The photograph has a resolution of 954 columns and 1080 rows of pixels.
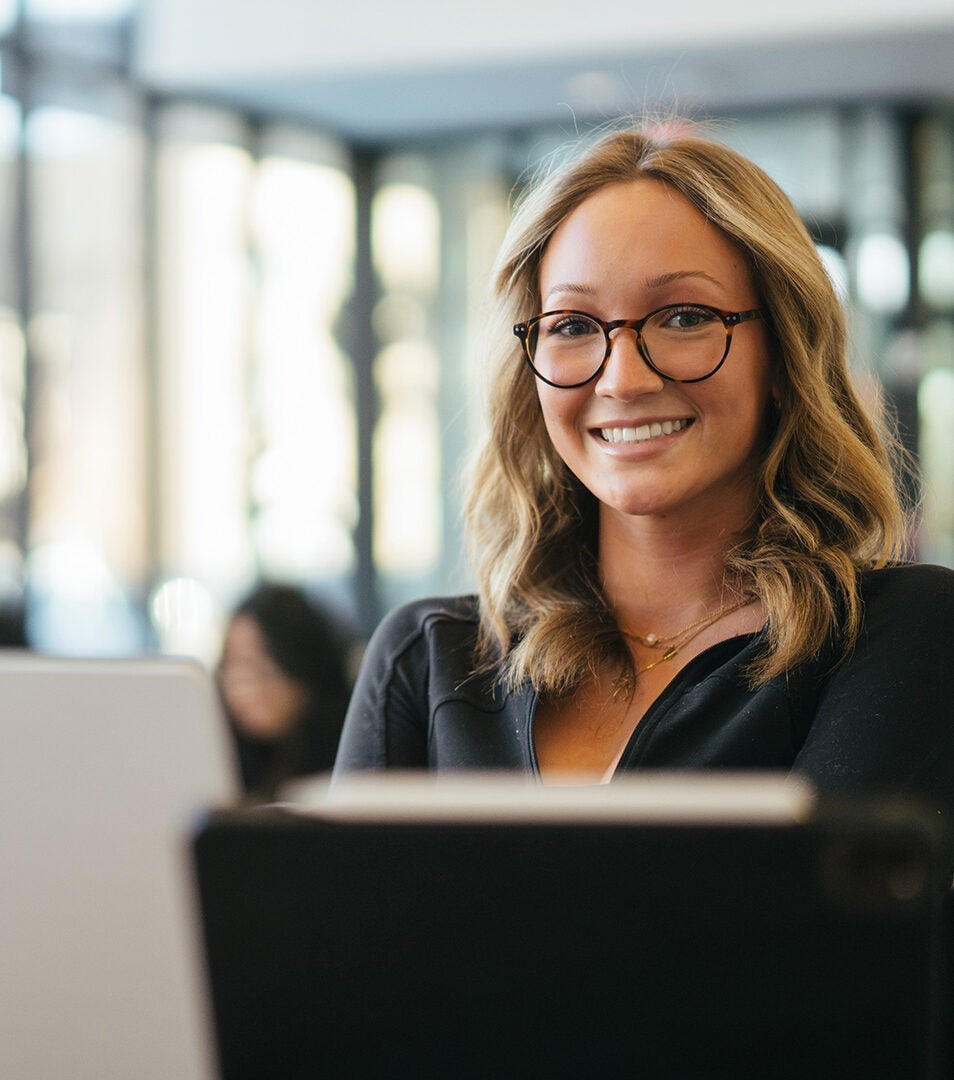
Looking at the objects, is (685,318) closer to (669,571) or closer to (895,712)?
(669,571)

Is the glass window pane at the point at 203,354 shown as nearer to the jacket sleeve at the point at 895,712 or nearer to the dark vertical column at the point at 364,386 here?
the dark vertical column at the point at 364,386

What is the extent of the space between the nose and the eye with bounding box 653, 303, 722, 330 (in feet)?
0.11

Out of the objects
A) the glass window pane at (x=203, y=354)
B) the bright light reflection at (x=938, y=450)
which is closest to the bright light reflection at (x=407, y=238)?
the glass window pane at (x=203, y=354)

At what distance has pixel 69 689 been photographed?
0.81 metres

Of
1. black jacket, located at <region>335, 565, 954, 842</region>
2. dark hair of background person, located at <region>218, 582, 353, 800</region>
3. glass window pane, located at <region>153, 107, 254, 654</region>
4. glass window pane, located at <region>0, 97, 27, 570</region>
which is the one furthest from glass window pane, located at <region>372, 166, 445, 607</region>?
black jacket, located at <region>335, 565, 954, 842</region>

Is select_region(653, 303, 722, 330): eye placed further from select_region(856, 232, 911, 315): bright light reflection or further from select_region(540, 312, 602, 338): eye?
select_region(856, 232, 911, 315): bright light reflection

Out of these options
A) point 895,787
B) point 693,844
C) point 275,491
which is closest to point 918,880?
point 693,844

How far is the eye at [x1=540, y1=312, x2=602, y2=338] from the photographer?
1426mm

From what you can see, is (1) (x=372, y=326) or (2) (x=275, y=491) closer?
(2) (x=275, y=491)

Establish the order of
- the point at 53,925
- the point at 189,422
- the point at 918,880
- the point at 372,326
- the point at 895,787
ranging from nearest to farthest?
the point at 918,880
the point at 53,925
the point at 895,787
the point at 189,422
the point at 372,326

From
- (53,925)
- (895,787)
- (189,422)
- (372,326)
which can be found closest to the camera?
(53,925)

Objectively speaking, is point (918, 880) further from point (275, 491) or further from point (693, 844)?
point (275, 491)

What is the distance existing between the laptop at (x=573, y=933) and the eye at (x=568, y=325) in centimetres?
88

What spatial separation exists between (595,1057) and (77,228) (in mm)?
6166
